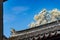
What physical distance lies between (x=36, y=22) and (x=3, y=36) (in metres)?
0.94

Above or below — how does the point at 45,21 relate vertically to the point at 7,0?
below

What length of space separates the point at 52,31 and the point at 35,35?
0.46m

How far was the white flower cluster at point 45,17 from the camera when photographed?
27.4ft

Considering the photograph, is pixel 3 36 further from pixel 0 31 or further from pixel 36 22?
pixel 36 22

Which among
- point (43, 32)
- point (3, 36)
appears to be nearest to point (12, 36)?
Answer: point (3, 36)

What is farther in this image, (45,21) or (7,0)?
(7,0)

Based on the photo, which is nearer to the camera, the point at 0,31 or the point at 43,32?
the point at 43,32

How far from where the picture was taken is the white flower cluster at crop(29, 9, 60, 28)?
835 cm

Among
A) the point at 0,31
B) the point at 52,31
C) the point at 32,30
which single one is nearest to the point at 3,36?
the point at 0,31

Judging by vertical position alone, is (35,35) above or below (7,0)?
below

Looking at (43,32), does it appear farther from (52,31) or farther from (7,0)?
(7,0)

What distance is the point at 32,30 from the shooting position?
8.64 metres

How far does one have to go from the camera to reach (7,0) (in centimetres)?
907

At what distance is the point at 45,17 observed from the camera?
8508mm
